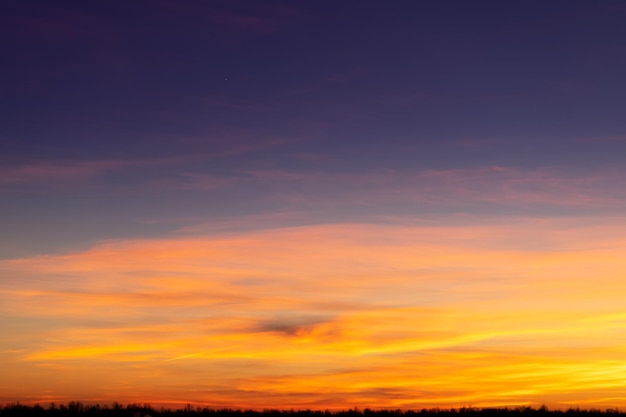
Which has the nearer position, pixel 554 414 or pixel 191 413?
pixel 191 413

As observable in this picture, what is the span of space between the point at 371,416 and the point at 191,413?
9293 mm

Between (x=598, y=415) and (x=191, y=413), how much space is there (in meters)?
21.8

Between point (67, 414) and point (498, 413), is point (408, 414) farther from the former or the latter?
point (67, 414)

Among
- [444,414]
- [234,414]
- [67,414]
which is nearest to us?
[67,414]

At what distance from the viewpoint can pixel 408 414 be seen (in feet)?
168

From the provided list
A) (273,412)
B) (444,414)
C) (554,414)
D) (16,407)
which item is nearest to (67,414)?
(16,407)

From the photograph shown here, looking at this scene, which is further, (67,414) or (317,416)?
(317,416)

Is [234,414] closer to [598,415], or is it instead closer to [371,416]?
[371,416]

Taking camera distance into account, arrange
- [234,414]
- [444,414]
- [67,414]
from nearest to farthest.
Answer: [67,414]
[234,414]
[444,414]

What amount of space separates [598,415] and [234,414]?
19670mm

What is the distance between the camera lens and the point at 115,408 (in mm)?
46750

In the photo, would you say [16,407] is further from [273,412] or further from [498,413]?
[498,413]

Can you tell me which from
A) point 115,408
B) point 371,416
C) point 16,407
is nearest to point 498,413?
point 371,416

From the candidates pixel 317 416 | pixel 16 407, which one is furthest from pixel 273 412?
pixel 16 407
